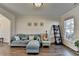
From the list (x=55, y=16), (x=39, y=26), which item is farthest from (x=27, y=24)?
(x=55, y=16)

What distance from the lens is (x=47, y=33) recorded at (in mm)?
8945

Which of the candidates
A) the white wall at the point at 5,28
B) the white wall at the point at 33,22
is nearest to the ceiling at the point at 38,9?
the white wall at the point at 33,22

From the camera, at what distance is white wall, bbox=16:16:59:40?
8.95m

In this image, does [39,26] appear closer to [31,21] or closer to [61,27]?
[31,21]

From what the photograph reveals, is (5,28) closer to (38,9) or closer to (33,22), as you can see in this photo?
(33,22)

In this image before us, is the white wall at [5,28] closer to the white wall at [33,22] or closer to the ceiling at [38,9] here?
the white wall at [33,22]

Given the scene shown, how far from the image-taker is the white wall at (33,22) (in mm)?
8945

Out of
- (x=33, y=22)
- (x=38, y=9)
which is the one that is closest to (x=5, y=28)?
(x=33, y=22)

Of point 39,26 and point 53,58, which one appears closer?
point 53,58

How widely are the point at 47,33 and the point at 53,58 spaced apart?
8.02 m

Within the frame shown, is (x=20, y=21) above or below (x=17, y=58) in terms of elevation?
above

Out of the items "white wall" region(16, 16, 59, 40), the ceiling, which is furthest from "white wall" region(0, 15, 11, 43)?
the ceiling

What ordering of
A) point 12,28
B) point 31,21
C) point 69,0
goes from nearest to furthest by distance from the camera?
point 69,0
point 12,28
point 31,21

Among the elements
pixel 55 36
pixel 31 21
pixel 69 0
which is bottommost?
pixel 55 36
